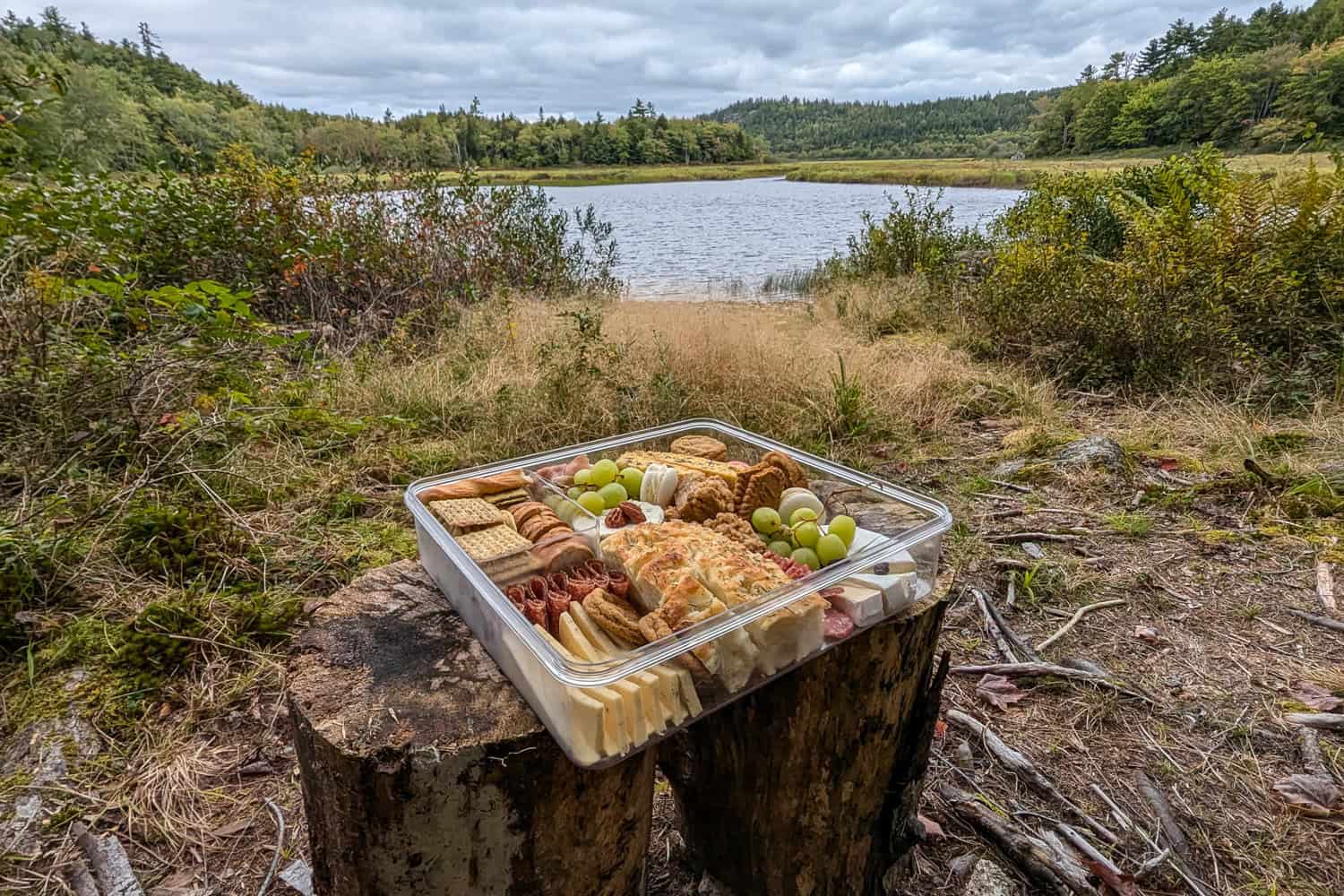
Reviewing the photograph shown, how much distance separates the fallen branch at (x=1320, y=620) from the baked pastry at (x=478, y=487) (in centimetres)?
279

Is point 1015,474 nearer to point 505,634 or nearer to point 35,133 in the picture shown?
point 505,634

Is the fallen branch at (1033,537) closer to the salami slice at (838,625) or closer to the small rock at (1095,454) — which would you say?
the small rock at (1095,454)

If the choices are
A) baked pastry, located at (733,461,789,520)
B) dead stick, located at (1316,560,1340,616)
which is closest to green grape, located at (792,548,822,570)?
baked pastry, located at (733,461,789,520)

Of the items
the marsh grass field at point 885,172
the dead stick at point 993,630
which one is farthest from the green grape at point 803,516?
the marsh grass field at point 885,172

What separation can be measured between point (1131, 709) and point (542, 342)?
4165 mm

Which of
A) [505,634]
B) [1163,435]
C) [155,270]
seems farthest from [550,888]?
[155,270]

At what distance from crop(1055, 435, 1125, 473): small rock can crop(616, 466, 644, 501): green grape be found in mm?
3156

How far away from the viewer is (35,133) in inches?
114

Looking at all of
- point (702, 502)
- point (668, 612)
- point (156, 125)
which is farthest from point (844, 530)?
point (156, 125)

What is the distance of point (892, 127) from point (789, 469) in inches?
2574

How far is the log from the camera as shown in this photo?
4.04ft

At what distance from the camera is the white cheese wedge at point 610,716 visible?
2.62 feet

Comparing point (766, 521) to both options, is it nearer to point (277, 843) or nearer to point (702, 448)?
point (702, 448)

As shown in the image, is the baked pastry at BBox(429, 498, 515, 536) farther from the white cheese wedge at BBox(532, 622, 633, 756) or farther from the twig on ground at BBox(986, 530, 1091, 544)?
the twig on ground at BBox(986, 530, 1091, 544)
